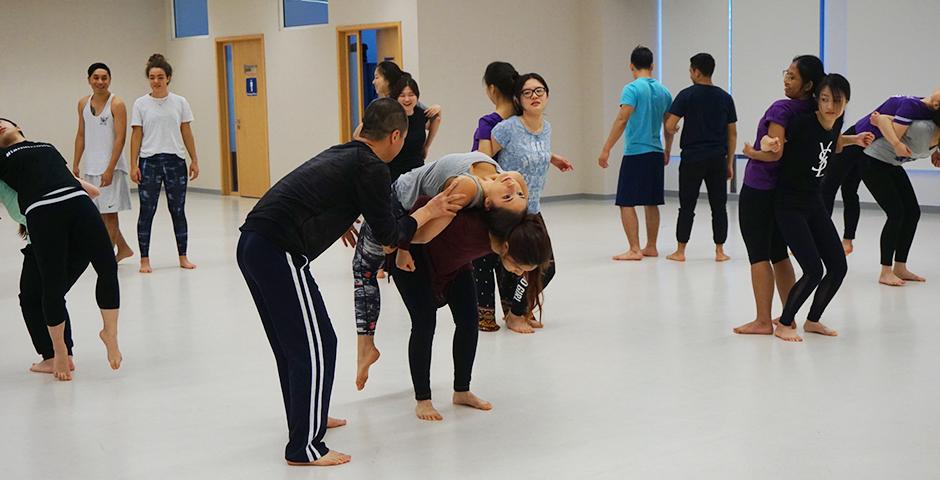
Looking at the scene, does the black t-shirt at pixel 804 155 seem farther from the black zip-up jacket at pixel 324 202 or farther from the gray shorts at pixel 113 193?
the gray shorts at pixel 113 193

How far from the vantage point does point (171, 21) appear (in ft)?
52.4

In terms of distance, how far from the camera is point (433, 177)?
412cm

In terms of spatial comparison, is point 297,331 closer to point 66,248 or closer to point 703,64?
point 66,248

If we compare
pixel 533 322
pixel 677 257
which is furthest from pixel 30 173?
pixel 677 257

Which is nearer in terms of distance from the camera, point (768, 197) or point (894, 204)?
point (768, 197)

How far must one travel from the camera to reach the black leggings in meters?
5.42

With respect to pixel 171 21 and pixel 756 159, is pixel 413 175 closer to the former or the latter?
pixel 756 159

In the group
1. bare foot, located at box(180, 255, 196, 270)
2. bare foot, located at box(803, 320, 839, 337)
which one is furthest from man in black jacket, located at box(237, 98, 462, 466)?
bare foot, located at box(180, 255, 196, 270)

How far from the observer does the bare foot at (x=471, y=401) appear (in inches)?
171

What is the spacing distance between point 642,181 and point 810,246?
130 inches

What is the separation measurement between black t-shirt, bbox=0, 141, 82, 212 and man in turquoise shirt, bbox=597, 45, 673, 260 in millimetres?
4606

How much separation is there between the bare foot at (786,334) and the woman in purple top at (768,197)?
12cm

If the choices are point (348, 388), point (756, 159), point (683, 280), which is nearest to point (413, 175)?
point (348, 388)

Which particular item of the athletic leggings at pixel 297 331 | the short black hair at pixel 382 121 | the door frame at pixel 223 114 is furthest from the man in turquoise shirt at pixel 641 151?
the door frame at pixel 223 114
